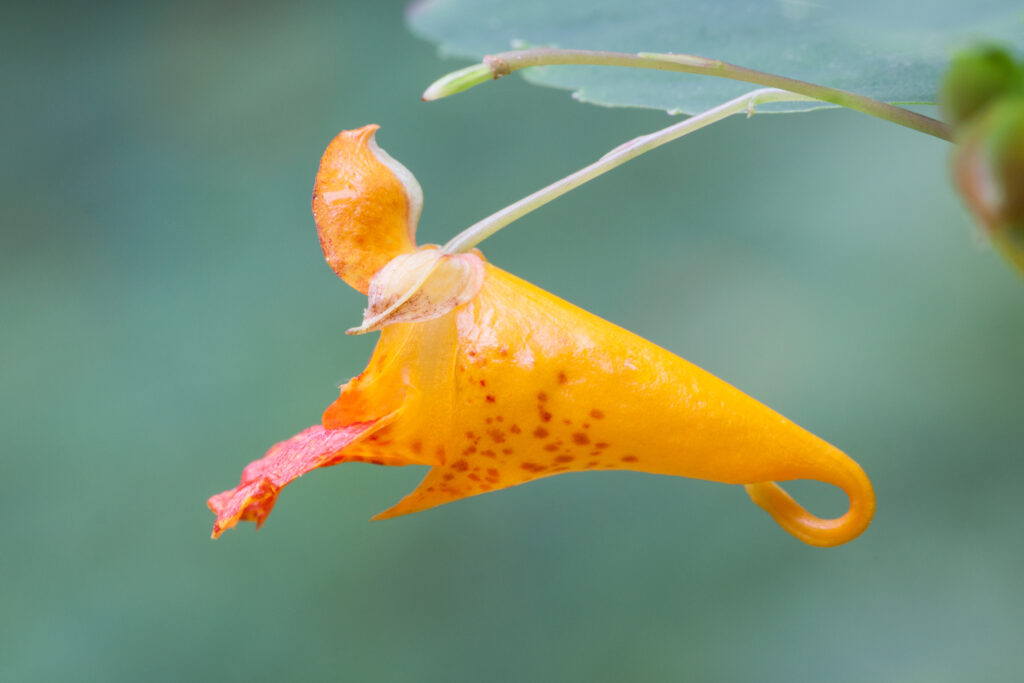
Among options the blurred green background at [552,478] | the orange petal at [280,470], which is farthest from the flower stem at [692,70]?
the blurred green background at [552,478]

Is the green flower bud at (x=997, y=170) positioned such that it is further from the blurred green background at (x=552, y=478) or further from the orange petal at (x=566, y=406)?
the blurred green background at (x=552, y=478)

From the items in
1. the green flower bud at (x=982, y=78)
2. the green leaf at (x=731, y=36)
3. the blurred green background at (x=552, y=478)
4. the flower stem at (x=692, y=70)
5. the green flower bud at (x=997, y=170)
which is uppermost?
the green leaf at (x=731, y=36)

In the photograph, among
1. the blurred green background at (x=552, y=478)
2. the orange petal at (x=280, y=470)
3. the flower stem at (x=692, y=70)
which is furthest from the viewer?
the blurred green background at (x=552, y=478)

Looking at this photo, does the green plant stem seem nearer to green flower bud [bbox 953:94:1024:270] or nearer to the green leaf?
the green leaf

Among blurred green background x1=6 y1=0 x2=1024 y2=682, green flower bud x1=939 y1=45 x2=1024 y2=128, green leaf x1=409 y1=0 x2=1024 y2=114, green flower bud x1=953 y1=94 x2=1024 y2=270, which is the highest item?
green leaf x1=409 y1=0 x2=1024 y2=114

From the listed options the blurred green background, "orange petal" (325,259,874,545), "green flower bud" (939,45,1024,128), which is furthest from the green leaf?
the blurred green background

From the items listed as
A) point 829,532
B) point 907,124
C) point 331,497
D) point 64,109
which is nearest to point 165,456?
point 331,497
